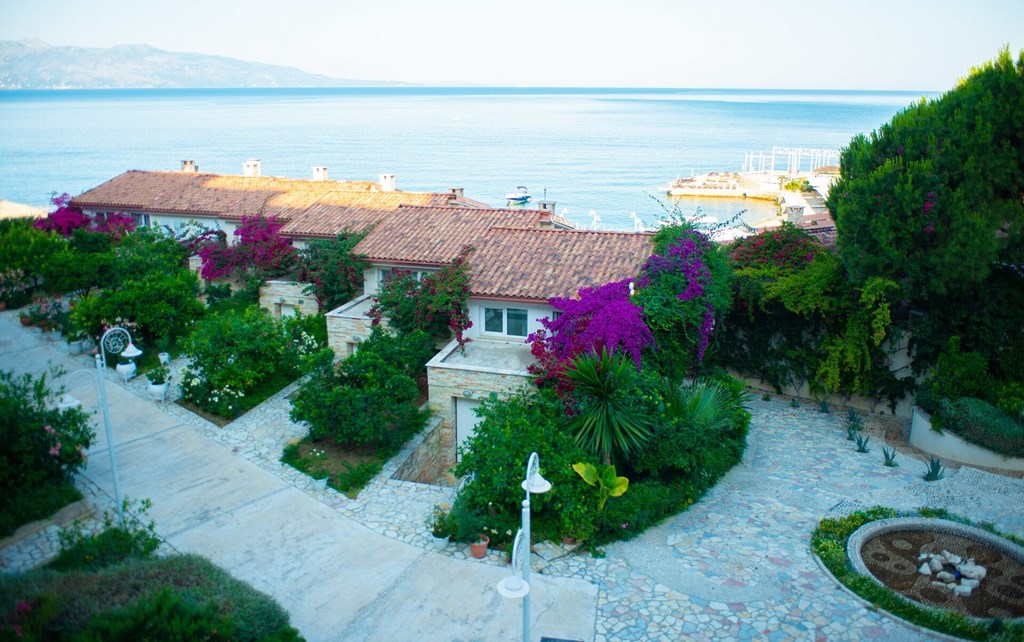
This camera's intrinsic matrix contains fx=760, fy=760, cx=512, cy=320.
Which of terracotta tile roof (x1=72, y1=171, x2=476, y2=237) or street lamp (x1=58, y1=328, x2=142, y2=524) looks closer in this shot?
street lamp (x1=58, y1=328, x2=142, y2=524)

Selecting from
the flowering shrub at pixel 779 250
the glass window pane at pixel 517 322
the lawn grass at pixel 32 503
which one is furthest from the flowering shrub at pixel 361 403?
the flowering shrub at pixel 779 250

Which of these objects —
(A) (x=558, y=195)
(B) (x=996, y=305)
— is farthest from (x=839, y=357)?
(A) (x=558, y=195)

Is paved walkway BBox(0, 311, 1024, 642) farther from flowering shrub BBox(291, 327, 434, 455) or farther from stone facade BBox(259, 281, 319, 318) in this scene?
stone facade BBox(259, 281, 319, 318)

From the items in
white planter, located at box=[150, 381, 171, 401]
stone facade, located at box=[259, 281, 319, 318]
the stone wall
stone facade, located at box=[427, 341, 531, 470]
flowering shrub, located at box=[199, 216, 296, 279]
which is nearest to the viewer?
stone facade, located at box=[427, 341, 531, 470]

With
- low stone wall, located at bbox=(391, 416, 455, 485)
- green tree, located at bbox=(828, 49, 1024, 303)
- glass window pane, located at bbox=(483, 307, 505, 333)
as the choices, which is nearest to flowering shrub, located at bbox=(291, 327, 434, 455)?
low stone wall, located at bbox=(391, 416, 455, 485)

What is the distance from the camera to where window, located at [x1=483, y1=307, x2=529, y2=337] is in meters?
20.9

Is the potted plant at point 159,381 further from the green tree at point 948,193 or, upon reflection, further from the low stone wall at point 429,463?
the green tree at point 948,193

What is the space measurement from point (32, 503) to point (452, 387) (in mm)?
8823

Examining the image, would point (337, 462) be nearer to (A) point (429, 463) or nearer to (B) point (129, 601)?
(A) point (429, 463)

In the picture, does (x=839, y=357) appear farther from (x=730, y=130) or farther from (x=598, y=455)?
(x=730, y=130)

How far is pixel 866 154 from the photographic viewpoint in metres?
20.0

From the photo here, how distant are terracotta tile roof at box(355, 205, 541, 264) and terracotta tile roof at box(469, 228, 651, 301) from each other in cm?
109

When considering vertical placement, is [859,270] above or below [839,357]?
above

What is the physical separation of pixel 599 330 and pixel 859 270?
7.56m
